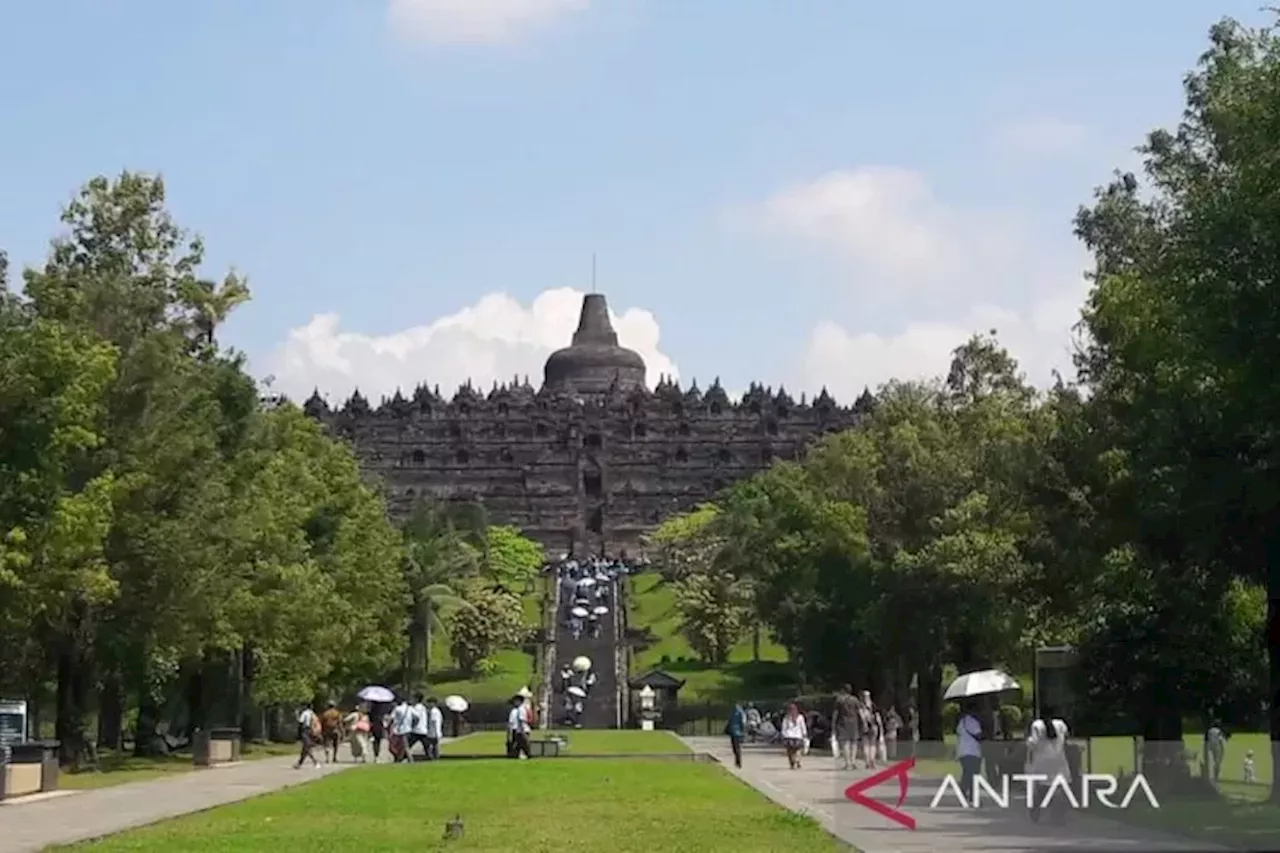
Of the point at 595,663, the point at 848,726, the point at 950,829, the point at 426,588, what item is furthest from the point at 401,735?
the point at 595,663

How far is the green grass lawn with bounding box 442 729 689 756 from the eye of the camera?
1783 inches

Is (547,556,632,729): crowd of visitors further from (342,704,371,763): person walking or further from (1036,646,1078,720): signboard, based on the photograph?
(1036,646,1078,720): signboard

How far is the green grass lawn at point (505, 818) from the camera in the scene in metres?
18.8

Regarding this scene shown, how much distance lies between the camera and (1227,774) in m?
33.9

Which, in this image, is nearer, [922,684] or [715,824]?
[715,824]

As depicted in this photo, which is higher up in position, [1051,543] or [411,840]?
[1051,543]

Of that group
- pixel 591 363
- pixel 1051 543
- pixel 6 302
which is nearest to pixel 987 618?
pixel 1051 543

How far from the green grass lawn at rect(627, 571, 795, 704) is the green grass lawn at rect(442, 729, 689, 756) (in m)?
14.4

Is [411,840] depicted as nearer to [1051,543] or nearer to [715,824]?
[715,824]

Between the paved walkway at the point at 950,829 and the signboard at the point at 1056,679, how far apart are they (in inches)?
111

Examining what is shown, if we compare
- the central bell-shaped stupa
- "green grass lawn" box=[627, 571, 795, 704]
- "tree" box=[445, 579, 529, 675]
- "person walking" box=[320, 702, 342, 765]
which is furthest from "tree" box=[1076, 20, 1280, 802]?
the central bell-shaped stupa

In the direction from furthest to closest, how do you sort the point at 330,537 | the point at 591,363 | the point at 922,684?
1. the point at 591,363
2. the point at 330,537
3. the point at 922,684

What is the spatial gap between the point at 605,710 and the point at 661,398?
94574 millimetres

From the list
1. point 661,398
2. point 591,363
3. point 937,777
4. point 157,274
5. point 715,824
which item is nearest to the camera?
point 715,824
